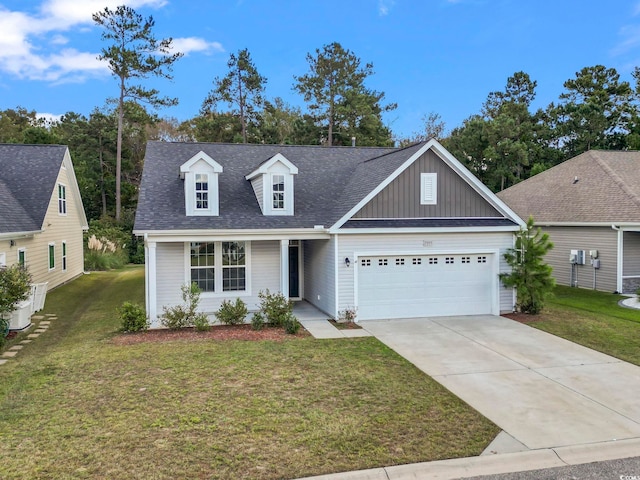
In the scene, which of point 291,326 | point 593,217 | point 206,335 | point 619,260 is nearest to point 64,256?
point 206,335

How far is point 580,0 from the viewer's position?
65.1 feet

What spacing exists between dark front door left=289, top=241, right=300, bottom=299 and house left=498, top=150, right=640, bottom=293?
35.8 feet

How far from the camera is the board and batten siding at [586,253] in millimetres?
18016

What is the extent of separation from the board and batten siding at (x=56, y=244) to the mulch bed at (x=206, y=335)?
6.27 meters

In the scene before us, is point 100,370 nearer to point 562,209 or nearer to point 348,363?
point 348,363

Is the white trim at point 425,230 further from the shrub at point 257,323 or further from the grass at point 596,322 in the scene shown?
the shrub at point 257,323

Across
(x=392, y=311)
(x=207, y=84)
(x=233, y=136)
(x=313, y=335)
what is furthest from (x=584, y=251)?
(x=207, y=84)

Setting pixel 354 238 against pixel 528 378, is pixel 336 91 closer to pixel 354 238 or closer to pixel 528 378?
pixel 354 238

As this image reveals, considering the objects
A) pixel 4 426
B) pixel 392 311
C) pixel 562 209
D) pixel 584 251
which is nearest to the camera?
pixel 4 426

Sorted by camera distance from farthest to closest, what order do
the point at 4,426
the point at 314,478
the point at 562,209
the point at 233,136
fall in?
the point at 233,136, the point at 562,209, the point at 4,426, the point at 314,478

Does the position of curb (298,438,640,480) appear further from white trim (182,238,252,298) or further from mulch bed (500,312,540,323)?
white trim (182,238,252,298)

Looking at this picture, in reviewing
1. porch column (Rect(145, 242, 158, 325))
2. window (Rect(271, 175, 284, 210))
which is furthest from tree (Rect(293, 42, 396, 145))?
porch column (Rect(145, 242, 158, 325))

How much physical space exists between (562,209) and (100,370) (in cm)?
1883

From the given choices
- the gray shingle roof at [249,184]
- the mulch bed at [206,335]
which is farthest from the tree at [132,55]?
the mulch bed at [206,335]
